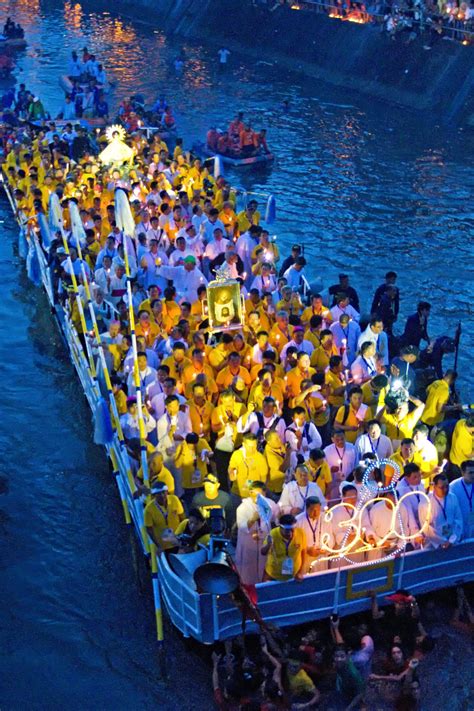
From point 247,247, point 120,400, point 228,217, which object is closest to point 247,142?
point 228,217

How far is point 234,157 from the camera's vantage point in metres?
27.4

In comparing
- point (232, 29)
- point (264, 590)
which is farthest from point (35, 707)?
point (232, 29)

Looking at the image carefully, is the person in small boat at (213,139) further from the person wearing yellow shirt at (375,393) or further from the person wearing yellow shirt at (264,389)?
the person wearing yellow shirt at (375,393)

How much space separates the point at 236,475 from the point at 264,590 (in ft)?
5.46

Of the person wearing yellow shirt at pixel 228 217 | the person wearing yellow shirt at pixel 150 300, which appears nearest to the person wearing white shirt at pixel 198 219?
the person wearing yellow shirt at pixel 228 217

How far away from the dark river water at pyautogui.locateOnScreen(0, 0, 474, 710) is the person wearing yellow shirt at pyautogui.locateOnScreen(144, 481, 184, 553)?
4.03 feet

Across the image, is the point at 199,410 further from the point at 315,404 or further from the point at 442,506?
the point at 442,506

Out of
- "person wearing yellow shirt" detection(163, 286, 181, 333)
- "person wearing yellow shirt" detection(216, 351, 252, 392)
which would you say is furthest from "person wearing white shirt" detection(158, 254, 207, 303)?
"person wearing yellow shirt" detection(216, 351, 252, 392)

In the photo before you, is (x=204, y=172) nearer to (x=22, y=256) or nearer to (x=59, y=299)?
(x=22, y=256)

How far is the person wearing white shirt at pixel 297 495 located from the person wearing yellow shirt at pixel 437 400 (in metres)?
2.70

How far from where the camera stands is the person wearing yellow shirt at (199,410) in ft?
38.2

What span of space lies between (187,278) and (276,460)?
5.36 meters

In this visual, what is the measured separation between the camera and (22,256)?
21078 mm

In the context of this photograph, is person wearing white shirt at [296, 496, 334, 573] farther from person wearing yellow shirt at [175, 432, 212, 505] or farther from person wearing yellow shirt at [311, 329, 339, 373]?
person wearing yellow shirt at [311, 329, 339, 373]
